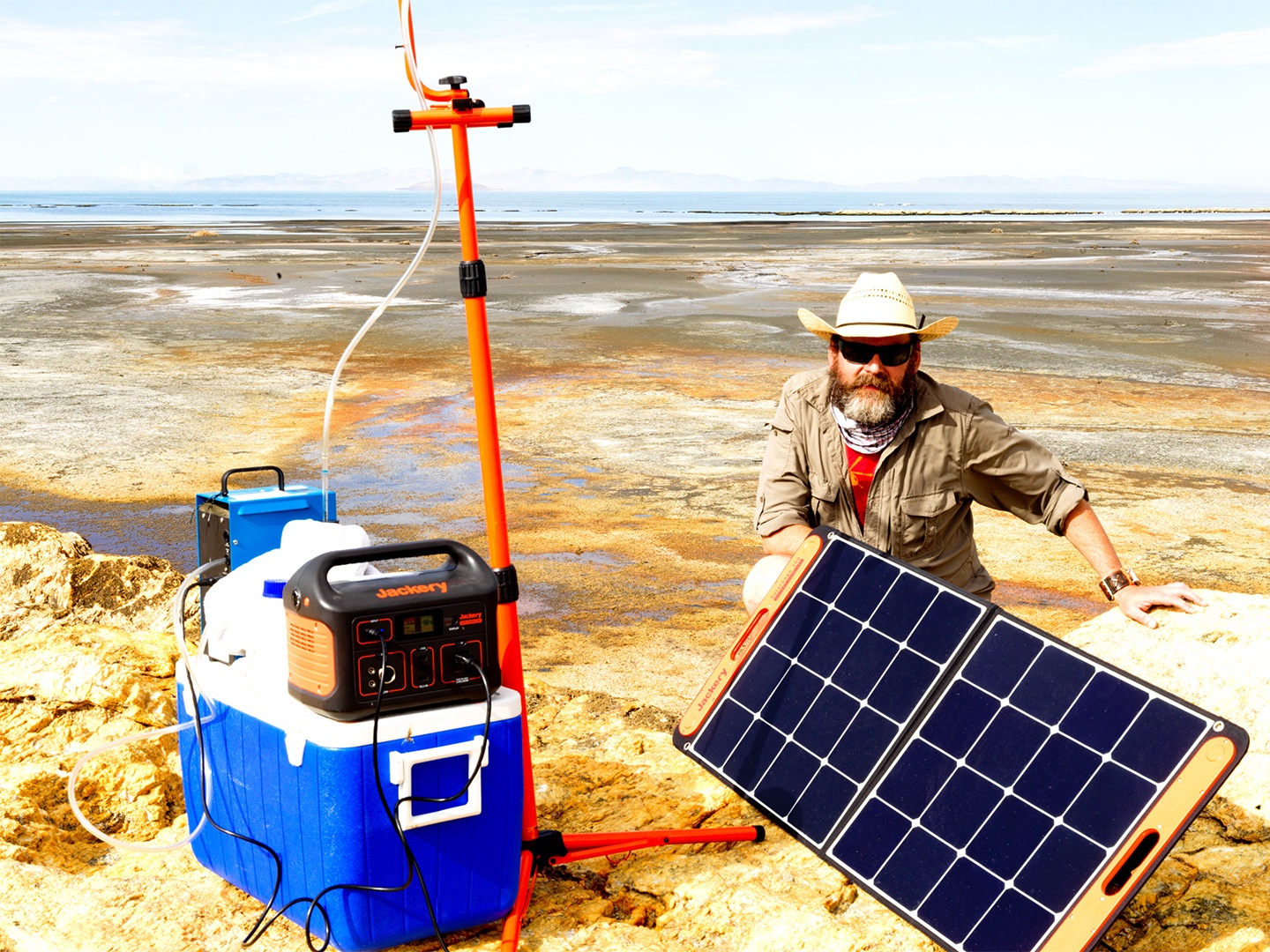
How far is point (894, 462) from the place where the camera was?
4566 millimetres

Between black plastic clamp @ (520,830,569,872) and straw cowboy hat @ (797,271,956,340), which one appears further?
straw cowboy hat @ (797,271,956,340)

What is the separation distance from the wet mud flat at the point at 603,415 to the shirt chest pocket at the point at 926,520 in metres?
1.54

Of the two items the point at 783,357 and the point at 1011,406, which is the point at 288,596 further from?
the point at 783,357

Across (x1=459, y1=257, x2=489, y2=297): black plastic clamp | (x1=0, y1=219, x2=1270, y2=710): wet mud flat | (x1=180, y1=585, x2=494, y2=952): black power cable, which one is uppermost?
(x1=459, y1=257, x2=489, y2=297): black plastic clamp

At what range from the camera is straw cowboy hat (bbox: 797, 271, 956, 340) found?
4.44 m

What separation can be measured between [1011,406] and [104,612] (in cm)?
1014

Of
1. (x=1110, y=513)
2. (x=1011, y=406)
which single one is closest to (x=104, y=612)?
(x=1110, y=513)

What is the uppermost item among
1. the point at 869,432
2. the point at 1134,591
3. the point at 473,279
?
the point at 473,279

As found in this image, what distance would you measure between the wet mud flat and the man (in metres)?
1.43

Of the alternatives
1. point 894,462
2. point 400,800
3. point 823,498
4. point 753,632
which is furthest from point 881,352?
point 400,800

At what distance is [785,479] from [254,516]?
6.34 feet

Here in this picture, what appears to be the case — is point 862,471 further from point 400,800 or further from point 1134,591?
point 400,800

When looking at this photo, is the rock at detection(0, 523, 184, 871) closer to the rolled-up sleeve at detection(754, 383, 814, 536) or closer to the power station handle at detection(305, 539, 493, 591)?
the power station handle at detection(305, 539, 493, 591)

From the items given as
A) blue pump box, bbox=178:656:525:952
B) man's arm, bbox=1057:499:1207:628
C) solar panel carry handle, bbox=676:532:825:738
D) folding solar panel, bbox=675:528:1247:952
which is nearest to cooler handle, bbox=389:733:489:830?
blue pump box, bbox=178:656:525:952
